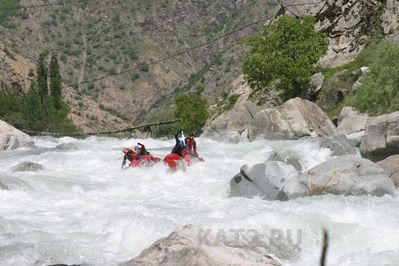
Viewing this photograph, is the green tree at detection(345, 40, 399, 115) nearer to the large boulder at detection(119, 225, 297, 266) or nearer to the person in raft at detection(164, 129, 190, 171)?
the person in raft at detection(164, 129, 190, 171)

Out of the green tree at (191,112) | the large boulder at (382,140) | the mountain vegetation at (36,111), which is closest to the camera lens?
the large boulder at (382,140)

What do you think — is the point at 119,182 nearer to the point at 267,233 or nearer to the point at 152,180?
the point at 152,180

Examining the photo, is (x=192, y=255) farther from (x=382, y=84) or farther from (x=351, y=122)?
(x=351, y=122)

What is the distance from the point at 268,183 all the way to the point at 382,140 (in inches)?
178

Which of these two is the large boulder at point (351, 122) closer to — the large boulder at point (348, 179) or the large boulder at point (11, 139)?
the large boulder at point (348, 179)

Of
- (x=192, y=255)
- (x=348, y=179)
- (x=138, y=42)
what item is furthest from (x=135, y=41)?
(x=192, y=255)

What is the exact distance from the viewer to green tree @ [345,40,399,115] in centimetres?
2206

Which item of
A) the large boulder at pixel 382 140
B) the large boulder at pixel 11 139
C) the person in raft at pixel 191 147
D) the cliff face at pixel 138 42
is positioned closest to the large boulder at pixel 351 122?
the large boulder at pixel 382 140

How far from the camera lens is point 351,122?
24875 millimetres

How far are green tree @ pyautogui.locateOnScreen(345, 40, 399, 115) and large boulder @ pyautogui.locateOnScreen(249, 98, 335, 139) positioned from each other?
2.71m

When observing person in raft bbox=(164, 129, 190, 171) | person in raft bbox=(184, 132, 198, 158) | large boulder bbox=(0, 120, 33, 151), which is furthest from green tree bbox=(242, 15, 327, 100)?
person in raft bbox=(164, 129, 190, 171)

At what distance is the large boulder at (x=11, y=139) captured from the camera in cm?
2602

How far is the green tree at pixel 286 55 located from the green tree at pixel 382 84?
10.5 metres

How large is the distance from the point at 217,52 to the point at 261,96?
109883 mm
